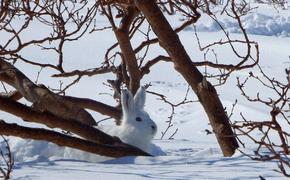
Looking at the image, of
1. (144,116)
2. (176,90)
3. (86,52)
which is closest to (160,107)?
(176,90)

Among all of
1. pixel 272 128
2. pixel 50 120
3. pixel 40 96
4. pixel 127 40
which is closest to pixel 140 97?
pixel 127 40

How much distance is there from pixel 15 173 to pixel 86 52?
43.1 feet

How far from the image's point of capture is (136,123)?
195 inches

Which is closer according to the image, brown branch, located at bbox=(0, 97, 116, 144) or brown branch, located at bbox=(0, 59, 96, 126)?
brown branch, located at bbox=(0, 97, 116, 144)

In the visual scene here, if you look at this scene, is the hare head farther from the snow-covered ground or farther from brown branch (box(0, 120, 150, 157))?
brown branch (box(0, 120, 150, 157))

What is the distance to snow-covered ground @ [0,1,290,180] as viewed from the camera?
272 centimetres

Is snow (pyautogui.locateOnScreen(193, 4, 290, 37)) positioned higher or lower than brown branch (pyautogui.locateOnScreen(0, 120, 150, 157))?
higher

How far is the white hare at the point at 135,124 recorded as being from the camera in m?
4.84

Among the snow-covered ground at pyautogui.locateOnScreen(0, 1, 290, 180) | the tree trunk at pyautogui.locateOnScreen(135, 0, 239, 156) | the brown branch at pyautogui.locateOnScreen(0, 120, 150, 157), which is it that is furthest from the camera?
the tree trunk at pyautogui.locateOnScreen(135, 0, 239, 156)

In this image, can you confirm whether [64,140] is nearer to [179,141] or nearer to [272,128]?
[272,128]

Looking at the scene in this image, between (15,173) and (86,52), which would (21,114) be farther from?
(86,52)

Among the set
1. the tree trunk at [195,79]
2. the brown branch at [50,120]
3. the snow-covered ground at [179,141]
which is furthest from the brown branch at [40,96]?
the tree trunk at [195,79]

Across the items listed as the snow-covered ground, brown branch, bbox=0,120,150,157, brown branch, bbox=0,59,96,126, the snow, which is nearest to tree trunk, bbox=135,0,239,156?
the snow-covered ground

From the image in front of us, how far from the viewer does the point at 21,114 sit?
3.79 m
